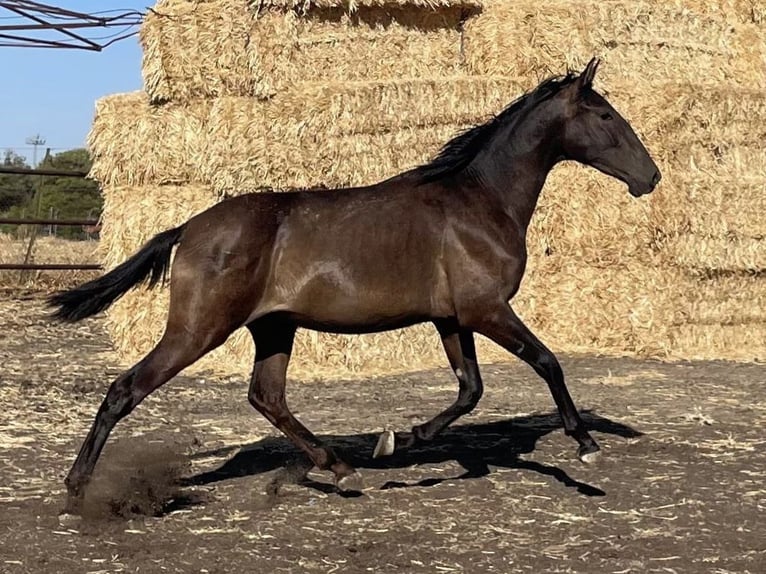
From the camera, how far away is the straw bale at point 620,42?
10.3 meters

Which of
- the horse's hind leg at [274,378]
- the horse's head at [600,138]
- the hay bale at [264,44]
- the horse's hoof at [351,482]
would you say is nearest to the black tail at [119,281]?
the horse's hind leg at [274,378]

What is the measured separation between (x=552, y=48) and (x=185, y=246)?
5.81 metres

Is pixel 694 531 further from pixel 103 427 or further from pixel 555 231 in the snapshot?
pixel 555 231

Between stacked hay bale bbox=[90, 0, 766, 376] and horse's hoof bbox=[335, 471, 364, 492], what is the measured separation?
13.4 feet

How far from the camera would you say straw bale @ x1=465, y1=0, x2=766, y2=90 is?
1027 centimetres

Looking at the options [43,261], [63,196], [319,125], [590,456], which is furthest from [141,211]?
[63,196]

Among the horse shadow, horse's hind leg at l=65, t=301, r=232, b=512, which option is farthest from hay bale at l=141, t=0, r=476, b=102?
horse's hind leg at l=65, t=301, r=232, b=512

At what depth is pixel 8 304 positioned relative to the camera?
14062mm

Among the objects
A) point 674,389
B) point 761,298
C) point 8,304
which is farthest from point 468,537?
point 8,304

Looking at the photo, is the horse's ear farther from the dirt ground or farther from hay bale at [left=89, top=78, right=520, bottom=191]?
hay bale at [left=89, top=78, right=520, bottom=191]

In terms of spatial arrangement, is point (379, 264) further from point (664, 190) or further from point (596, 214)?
point (664, 190)

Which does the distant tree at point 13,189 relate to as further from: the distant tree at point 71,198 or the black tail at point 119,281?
the black tail at point 119,281

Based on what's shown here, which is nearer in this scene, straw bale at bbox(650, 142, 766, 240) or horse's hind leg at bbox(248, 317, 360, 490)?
horse's hind leg at bbox(248, 317, 360, 490)

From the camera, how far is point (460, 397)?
232 inches
